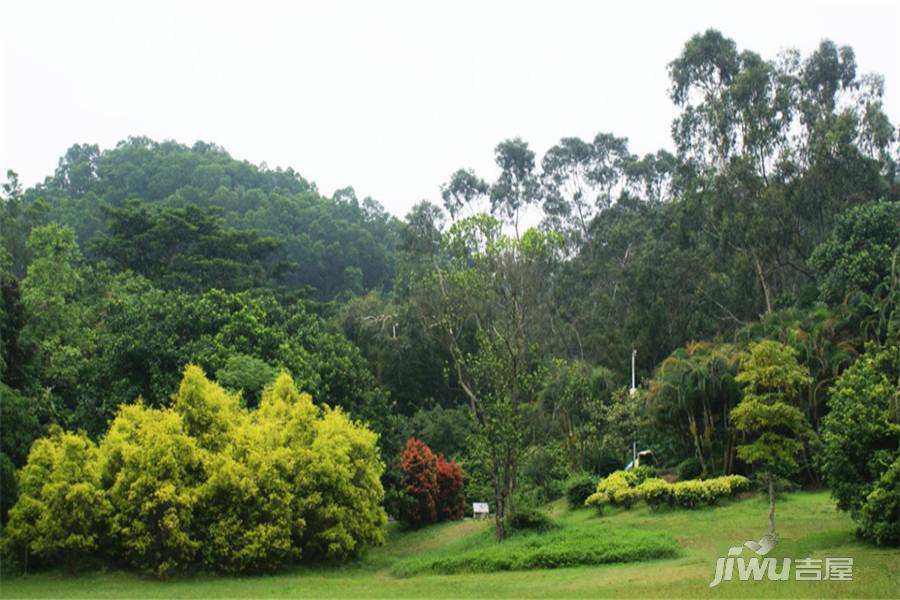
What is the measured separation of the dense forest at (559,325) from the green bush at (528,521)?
1.35 ft

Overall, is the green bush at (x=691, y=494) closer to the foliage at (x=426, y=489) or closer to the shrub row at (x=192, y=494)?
the foliage at (x=426, y=489)

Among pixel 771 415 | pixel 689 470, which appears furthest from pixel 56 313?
pixel 771 415

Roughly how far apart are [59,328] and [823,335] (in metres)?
26.5

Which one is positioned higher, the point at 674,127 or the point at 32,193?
the point at 32,193

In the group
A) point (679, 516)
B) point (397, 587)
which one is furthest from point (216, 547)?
point (679, 516)

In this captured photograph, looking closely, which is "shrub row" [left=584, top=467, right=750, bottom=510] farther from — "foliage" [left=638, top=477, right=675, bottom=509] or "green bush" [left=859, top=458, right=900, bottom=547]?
"green bush" [left=859, top=458, right=900, bottom=547]

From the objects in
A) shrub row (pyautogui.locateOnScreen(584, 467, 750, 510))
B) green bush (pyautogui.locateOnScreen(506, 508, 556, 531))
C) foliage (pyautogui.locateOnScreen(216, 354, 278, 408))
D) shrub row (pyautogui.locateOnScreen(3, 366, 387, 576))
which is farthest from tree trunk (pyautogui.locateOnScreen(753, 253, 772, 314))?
shrub row (pyautogui.locateOnScreen(3, 366, 387, 576))

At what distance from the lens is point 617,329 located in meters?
51.0

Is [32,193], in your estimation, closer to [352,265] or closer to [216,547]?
[352,265]

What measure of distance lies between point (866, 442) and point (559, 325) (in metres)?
35.7

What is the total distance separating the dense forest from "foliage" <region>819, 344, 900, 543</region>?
56mm

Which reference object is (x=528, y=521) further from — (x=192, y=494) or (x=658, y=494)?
(x=192, y=494)

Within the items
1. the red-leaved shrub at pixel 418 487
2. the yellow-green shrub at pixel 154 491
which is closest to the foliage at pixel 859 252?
the red-leaved shrub at pixel 418 487

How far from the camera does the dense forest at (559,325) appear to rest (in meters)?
24.2
